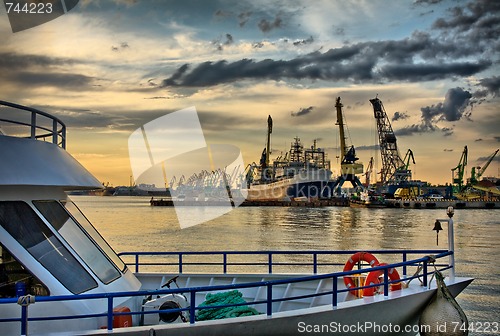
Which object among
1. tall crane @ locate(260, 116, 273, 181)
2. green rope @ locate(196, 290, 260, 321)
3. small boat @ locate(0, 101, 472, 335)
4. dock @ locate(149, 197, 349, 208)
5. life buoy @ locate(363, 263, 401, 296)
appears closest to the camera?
small boat @ locate(0, 101, 472, 335)

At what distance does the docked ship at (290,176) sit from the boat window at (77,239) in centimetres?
14732

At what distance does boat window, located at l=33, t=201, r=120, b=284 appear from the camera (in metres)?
7.50

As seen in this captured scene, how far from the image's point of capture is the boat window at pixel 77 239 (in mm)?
7496

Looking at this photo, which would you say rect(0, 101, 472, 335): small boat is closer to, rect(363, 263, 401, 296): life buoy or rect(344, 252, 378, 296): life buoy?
rect(363, 263, 401, 296): life buoy

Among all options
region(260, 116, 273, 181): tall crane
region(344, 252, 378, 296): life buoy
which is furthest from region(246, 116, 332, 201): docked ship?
region(344, 252, 378, 296): life buoy

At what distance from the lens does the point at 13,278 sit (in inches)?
268

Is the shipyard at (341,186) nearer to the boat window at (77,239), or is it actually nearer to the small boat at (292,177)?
the small boat at (292,177)

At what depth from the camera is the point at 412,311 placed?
30.0ft

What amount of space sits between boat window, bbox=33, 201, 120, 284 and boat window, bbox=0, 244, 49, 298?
A: 79 cm

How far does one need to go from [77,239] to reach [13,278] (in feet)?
3.67

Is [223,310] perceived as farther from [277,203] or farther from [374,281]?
[277,203]

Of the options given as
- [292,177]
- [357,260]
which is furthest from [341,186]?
[357,260]

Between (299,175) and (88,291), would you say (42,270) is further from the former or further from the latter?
(299,175)

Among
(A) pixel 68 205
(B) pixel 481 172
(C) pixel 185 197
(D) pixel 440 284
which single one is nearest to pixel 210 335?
(A) pixel 68 205
